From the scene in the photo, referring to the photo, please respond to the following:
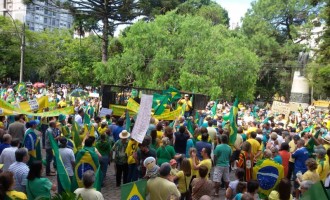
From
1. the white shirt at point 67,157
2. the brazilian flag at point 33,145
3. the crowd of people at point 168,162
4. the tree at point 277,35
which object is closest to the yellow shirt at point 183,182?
the crowd of people at point 168,162

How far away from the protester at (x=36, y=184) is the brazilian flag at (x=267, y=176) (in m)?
3.36

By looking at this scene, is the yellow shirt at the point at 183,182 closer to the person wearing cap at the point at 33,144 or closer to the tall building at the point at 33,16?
the person wearing cap at the point at 33,144

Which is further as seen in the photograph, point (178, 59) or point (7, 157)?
point (178, 59)

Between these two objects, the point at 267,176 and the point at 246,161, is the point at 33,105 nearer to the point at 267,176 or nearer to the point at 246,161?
the point at 246,161

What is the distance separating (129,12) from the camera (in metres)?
42.3

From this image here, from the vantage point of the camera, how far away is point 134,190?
18.4 ft

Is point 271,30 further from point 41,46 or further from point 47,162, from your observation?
point 47,162

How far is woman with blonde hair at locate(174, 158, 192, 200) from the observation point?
738 cm

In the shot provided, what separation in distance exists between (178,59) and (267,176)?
2663 centimetres

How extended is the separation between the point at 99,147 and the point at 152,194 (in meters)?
3.77

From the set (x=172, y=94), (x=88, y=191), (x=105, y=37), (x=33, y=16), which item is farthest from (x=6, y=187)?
(x=33, y=16)

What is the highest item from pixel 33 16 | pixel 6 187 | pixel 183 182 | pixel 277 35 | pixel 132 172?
pixel 33 16

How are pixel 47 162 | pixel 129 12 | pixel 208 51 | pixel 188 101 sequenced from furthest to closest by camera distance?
pixel 129 12 < pixel 208 51 < pixel 188 101 < pixel 47 162

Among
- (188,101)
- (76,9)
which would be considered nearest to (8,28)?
(76,9)
